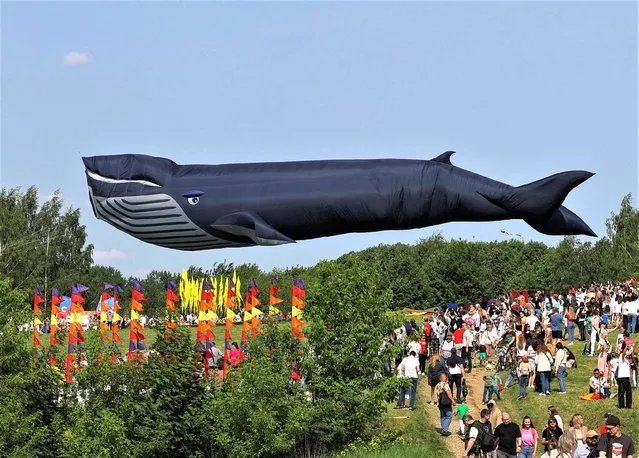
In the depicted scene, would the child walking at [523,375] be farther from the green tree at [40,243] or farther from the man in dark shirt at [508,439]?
the green tree at [40,243]

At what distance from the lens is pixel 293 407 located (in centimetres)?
3156

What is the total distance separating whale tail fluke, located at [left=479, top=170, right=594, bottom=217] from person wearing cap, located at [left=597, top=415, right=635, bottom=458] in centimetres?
729

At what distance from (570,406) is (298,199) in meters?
19.7

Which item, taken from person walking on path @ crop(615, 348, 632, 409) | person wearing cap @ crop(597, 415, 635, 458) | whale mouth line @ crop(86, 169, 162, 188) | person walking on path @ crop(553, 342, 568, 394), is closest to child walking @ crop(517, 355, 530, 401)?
person walking on path @ crop(553, 342, 568, 394)

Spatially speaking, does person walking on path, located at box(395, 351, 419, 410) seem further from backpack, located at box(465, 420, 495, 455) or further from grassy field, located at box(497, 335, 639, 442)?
backpack, located at box(465, 420, 495, 455)

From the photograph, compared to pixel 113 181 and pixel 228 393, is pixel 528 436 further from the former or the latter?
pixel 113 181

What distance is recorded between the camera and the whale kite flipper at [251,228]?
12.0 m

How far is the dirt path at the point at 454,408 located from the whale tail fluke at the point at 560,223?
687 inches

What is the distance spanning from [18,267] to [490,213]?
69.4m

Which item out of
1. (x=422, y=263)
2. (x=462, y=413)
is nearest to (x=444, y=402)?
(x=462, y=413)

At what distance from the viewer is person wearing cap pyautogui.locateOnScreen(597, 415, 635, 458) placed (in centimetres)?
1738

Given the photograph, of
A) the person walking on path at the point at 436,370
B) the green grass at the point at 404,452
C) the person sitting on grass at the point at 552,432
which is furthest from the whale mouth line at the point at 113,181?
the person walking on path at the point at 436,370

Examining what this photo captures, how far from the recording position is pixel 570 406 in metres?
29.7

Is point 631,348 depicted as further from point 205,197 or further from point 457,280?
point 457,280
